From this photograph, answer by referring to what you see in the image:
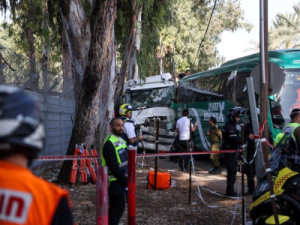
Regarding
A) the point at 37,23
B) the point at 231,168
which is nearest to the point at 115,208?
the point at 231,168

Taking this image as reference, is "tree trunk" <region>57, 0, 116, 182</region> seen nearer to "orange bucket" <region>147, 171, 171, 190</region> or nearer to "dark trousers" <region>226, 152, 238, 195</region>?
"orange bucket" <region>147, 171, 171, 190</region>

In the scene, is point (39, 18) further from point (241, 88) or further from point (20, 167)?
point (20, 167)

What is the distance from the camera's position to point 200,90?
20.0 m

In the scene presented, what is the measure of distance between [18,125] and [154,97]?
20.1m

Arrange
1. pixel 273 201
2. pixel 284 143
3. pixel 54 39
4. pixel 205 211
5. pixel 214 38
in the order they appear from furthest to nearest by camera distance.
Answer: pixel 214 38 → pixel 54 39 → pixel 205 211 → pixel 284 143 → pixel 273 201

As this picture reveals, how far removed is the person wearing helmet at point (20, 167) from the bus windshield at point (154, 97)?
19.7 metres

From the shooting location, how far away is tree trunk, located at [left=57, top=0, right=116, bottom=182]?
10852 mm

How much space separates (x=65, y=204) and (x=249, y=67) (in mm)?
13975

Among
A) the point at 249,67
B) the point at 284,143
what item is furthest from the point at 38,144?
the point at 249,67

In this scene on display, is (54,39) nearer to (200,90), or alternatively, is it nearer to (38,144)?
(200,90)

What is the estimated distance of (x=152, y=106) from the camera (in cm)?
2141

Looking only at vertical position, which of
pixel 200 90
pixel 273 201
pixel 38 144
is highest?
pixel 200 90

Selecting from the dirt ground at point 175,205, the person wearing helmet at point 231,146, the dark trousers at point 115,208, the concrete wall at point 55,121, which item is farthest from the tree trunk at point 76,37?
the dark trousers at point 115,208

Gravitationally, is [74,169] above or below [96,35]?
below
